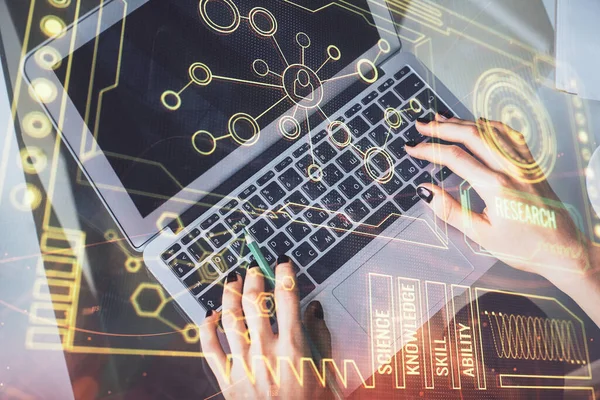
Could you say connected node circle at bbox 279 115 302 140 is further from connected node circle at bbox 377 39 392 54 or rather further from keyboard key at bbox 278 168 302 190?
connected node circle at bbox 377 39 392 54

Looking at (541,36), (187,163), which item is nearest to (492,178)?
(541,36)

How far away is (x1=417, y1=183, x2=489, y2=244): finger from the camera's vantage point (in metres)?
0.71

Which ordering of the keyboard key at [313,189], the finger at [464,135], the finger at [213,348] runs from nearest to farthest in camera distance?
1. the finger at [213,348]
2. the keyboard key at [313,189]
3. the finger at [464,135]

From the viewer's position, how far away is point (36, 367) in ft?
1.56

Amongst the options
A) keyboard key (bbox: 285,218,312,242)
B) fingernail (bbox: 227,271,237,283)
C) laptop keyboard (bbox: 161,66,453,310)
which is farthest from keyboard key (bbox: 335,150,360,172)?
fingernail (bbox: 227,271,237,283)

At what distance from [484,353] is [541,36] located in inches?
24.0

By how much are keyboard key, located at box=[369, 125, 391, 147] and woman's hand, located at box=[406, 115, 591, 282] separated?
0.14 ft

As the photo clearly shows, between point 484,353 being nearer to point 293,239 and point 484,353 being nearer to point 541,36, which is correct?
point 293,239

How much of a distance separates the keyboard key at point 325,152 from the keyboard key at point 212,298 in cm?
22

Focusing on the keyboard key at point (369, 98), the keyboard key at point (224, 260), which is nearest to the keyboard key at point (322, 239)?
the keyboard key at point (224, 260)

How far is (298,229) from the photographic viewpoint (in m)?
0.62

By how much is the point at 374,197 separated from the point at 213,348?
0.94 ft

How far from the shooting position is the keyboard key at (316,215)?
2.09 feet

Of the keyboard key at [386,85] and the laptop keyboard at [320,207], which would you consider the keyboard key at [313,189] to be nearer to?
the laptop keyboard at [320,207]
